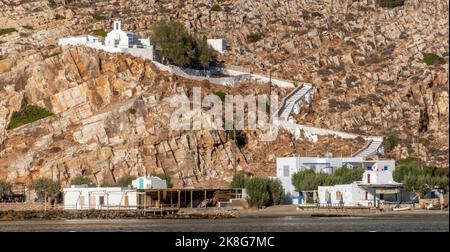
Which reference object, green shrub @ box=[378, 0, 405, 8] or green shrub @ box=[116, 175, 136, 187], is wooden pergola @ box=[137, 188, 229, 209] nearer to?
green shrub @ box=[116, 175, 136, 187]

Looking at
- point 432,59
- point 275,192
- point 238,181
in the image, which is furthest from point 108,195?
point 432,59

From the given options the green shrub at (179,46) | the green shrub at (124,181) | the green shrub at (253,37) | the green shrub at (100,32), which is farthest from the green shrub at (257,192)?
the green shrub at (253,37)

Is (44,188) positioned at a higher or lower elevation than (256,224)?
higher

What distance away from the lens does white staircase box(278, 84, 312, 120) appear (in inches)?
5039

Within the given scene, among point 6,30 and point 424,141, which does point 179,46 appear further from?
point 424,141

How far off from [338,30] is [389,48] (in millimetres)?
7525

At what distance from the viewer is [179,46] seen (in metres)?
134

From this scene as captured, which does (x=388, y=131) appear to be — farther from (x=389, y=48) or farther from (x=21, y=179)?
(x=21, y=179)

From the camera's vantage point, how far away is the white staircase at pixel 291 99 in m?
128

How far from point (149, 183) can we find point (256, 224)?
2259 cm

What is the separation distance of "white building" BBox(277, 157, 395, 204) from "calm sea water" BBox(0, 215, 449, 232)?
13.9 m

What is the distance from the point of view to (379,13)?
15625 centimetres
